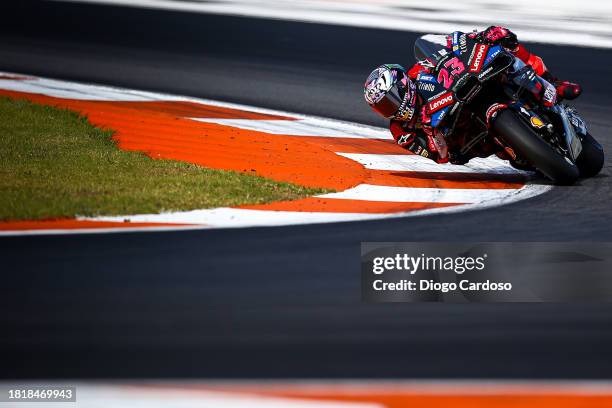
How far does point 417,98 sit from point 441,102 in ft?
0.76

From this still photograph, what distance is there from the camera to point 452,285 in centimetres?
703

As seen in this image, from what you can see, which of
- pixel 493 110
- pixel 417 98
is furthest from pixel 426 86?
pixel 493 110

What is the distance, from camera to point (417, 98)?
10.8 m

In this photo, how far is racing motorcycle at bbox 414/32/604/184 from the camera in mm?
10375

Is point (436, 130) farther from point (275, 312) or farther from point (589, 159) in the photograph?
point (275, 312)

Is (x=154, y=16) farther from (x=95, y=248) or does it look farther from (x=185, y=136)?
(x=95, y=248)

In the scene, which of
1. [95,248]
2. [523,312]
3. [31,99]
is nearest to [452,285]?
[523,312]

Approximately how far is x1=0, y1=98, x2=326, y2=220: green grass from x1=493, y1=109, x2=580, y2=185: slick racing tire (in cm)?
166

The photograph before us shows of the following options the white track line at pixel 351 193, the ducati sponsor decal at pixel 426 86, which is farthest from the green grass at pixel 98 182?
the ducati sponsor decal at pixel 426 86

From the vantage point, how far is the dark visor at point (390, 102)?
10.6 metres

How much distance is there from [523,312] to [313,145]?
606cm

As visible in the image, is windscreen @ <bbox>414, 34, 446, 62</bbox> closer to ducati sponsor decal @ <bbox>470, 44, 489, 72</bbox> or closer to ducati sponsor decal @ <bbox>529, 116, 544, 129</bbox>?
ducati sponsor decal @ <bbox>470, 44, 489, 72</bbox>

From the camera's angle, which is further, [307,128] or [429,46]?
[307,128]

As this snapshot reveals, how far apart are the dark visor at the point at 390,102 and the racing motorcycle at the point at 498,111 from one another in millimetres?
294
